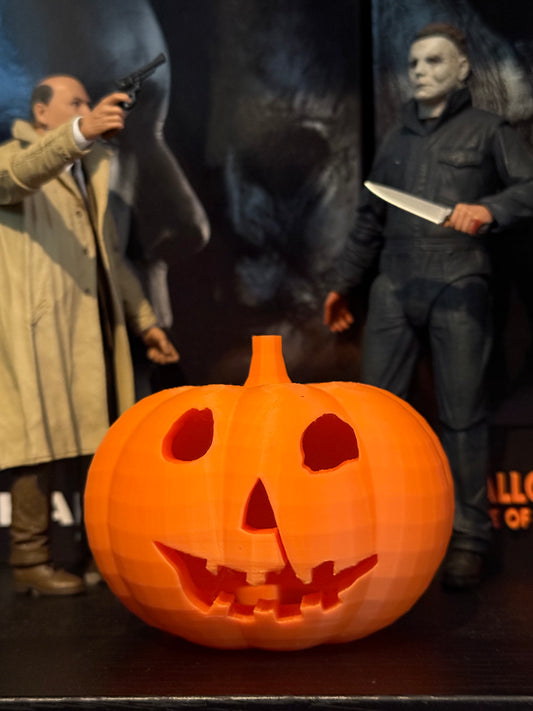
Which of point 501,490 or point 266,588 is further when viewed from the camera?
point 501,490

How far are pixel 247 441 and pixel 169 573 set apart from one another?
10.5 inches

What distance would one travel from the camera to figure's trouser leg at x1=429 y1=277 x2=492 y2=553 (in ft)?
7.08

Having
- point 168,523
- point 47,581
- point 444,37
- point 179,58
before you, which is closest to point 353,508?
point 168,523

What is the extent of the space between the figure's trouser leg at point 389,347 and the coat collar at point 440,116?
1.33 feet

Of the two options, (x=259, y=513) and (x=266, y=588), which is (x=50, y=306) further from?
(x=266, y=588)

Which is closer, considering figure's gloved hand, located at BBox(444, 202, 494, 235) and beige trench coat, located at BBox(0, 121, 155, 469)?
figure's gloved hand, located at BBox(444, 202, 494, 235)

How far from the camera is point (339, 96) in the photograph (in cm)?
245

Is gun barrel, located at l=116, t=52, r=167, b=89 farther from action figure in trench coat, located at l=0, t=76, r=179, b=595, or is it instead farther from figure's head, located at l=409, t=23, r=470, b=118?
figure's head, located at l=409, t=23, r=470, b=118

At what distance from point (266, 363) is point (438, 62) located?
103cm

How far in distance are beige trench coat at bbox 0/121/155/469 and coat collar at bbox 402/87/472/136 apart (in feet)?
2.72

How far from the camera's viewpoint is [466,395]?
2.16 m

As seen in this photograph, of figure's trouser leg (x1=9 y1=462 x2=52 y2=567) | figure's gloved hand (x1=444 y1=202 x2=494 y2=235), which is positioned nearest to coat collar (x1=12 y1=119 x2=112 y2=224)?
figure's trouser leg (x1=9 y1=462 x2=52 y2=567)

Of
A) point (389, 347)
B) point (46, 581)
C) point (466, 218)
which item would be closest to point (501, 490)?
point (389, 347)

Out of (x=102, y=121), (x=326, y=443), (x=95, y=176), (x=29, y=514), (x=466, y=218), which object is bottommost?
(x=29, y=514)
